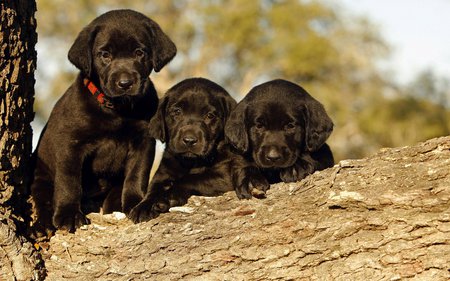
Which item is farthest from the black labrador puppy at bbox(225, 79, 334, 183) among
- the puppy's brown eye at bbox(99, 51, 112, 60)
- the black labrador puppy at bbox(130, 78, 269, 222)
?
the puppy's brown eye at bbox(99, 51, 112, 60)

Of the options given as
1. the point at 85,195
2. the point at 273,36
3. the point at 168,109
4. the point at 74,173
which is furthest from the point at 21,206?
the point at 273,36

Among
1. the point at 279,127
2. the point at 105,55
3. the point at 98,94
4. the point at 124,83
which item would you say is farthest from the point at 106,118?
the point at 279,127

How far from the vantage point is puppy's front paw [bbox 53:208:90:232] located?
5.34m

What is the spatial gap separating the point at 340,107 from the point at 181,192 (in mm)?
27173

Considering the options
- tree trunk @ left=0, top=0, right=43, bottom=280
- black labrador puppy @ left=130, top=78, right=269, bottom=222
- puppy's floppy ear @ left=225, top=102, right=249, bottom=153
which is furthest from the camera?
puppy's floppy ear @ left=225, top=102, right=249, bottom=153

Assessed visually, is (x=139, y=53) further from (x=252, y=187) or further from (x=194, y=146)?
(x=252, y=187)

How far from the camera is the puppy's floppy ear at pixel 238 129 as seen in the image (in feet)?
19.1

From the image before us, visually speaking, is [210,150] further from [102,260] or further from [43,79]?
[43,79]

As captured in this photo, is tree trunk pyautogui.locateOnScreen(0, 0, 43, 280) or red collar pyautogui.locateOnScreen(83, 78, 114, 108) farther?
red collar pyautogui.locateOnScreen(83, 78, 114, 108)

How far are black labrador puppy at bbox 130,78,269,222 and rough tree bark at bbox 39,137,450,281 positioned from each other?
540 mm

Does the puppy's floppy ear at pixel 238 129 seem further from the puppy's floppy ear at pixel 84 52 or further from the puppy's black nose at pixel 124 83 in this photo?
the puppy's floppy ear at pixel 84 52

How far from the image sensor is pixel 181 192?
18.4 feet

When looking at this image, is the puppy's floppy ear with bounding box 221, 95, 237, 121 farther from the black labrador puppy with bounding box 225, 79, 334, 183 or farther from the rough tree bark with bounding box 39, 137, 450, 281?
the rough tree bark with bounding box 39, 137, 450, 281

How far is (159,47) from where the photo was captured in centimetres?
625
